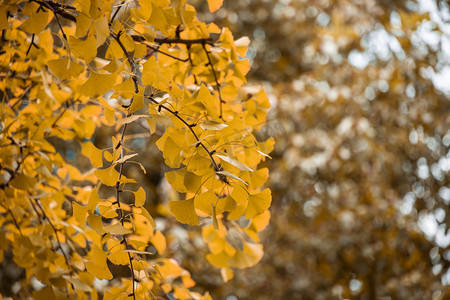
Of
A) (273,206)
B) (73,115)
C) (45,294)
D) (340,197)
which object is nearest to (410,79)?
(340,197)

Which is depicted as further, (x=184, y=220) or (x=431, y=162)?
(x=431, y=162)

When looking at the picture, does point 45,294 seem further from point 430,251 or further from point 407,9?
point 407,9

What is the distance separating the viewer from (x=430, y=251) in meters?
1.76

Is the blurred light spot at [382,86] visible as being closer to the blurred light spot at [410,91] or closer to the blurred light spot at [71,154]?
the blurred light spot at [410,91]

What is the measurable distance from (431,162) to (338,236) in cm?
76

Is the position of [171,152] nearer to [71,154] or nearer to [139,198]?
[139,198]

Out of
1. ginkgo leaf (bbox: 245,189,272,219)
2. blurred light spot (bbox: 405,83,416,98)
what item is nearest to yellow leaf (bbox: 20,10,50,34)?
ginkgo leaf (bbox: 245,189,272,219)

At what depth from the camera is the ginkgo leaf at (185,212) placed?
0.46 meters

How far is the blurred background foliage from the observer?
1754 mm

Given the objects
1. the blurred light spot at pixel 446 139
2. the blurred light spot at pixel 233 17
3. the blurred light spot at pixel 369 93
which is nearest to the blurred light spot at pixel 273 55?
the blurred light spot at pixel 233 17

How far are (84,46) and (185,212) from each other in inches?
8.4

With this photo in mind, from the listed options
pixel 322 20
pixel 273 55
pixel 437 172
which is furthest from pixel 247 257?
pixel 273 55

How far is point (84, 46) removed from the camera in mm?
485

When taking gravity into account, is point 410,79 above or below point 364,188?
above
